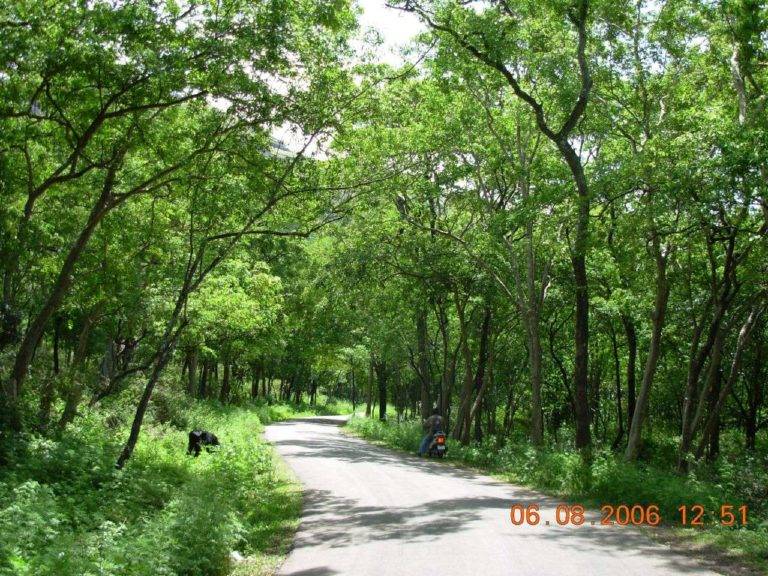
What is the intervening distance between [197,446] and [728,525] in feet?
38.8

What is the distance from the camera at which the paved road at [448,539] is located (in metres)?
6.90

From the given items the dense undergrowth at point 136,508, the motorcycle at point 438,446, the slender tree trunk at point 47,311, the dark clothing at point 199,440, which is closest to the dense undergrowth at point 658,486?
the motorcycle at point 438,446

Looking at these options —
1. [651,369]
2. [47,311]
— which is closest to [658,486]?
[651,369]

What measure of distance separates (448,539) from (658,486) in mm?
4389

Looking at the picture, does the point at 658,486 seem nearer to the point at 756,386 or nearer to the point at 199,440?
the point at 199,440

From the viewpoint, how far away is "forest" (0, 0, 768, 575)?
947cm

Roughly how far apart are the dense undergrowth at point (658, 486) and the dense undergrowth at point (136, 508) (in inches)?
207

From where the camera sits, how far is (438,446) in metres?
19.8

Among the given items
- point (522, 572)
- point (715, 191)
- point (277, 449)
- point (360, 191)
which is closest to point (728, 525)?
point (522, 572)

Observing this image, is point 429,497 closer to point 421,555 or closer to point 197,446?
point 421,555

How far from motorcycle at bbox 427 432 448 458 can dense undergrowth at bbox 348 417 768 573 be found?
185 cm
